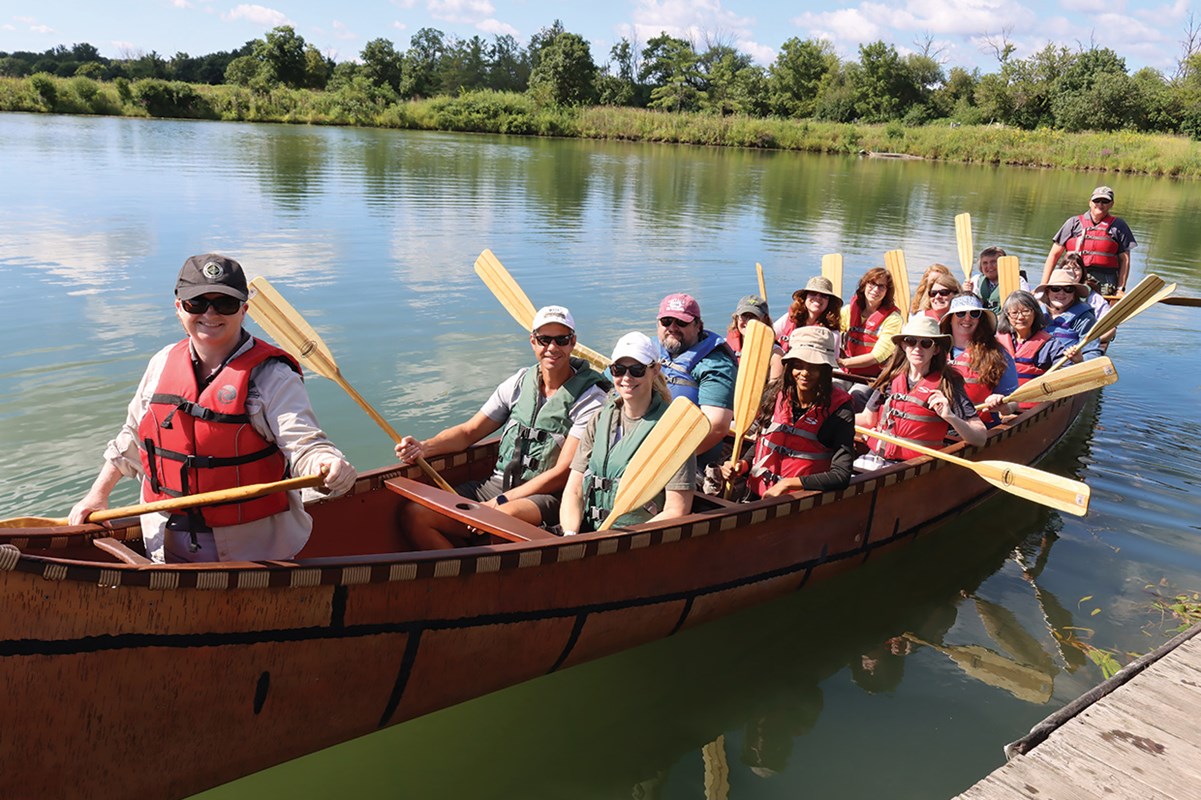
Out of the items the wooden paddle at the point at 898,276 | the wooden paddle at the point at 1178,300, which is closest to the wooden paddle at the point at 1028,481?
the wooden paddle at the point at 898,276

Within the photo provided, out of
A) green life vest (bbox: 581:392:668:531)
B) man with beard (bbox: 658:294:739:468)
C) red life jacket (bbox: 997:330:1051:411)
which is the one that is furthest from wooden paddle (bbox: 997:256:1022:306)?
green life vest (bbox: 581:392:668:531)

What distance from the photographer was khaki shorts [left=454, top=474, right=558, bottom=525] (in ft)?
14.4

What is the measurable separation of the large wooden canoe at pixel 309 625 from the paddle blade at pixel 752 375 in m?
0.64

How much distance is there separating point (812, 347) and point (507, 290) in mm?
2340

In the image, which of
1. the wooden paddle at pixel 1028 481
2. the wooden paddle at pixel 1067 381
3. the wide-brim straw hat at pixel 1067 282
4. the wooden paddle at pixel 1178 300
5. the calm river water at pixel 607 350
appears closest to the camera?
the calm river water at pixel 607 350

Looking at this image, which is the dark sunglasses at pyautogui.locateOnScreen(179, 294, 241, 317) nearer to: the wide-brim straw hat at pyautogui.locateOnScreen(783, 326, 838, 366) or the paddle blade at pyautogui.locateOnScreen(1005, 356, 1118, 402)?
the wide-brim straw hat at pyautogui.locateOnScreen(783, 326, 838, 366)

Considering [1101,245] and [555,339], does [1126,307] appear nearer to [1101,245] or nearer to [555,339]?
[1101,245]

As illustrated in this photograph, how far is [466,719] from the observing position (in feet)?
13.2

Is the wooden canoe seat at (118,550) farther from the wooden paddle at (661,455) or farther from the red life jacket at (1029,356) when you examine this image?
the red life jacket at (1029,356)

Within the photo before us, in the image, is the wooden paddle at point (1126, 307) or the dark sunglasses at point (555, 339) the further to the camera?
the wooden paddle at point (1126, 307)

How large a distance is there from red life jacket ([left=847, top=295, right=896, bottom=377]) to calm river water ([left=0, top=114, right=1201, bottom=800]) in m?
1.36

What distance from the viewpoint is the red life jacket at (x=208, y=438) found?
9.15ft

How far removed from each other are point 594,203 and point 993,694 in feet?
51.8

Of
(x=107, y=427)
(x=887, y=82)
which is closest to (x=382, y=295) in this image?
(x=107, y=427)
